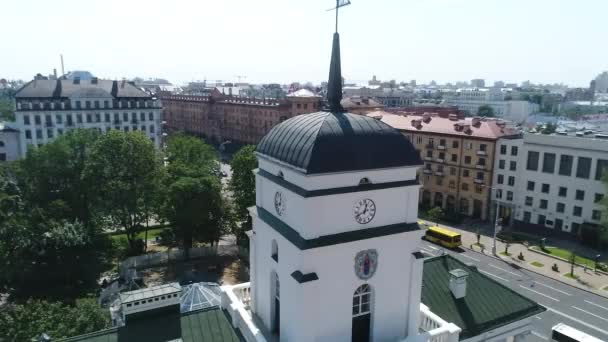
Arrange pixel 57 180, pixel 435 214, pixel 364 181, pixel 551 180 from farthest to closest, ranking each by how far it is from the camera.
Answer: pixel 435 214 < pixel 551 180 < pixel 57 180 < pixel 364 181

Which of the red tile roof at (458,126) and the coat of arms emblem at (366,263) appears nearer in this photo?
the coat of arms emblem at (366,263)

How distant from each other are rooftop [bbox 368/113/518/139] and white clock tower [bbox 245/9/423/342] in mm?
60480

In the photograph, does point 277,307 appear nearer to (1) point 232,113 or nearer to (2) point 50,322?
(2) point 50,322

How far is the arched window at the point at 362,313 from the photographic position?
687 inches

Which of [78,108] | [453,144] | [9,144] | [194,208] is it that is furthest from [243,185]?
[9,144]

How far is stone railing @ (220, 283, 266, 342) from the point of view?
18584 millimetres

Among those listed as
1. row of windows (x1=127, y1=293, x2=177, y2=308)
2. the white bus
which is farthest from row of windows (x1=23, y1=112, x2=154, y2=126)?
the white bus

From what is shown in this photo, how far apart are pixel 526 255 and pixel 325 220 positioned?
52.5 metres

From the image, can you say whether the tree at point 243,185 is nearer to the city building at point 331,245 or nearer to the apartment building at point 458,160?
the city building at point 331,245

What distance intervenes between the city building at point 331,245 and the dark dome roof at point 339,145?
42 mm

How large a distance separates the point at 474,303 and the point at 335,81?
14.7 metres

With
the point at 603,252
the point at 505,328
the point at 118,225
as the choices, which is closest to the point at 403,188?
the point at 505,328

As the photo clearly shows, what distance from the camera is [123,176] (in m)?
52.8

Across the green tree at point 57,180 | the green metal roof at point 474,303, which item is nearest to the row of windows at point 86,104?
the green tree at point 57,180
